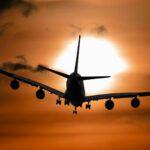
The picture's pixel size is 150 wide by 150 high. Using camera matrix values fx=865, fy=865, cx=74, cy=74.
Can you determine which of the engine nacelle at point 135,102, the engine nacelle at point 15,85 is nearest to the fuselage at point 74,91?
the engine nacelle at point 15,85

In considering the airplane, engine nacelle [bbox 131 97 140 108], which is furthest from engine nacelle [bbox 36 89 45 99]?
engine nacelle [bbox 131 97 140 108]

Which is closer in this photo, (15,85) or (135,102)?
(15,85)

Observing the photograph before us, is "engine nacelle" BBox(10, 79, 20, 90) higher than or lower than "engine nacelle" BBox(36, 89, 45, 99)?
higher

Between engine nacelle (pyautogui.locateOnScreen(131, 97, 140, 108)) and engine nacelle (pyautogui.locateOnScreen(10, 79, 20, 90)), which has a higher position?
engine nacelle (pyautogui.locateOnScreen(10, 79, 20, 90))

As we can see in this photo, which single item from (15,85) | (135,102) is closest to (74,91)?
(15,85)

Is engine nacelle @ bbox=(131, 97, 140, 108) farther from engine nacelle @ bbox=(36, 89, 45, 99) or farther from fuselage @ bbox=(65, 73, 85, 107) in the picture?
engine nacelle @ bbox=(36, 89, 45, 99)

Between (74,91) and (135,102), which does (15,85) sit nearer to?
(74,91)

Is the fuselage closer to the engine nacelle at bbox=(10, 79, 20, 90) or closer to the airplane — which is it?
the airplane

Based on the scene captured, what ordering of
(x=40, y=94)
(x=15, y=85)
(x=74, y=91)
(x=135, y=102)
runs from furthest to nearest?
(x=135, y=102), (x=40, y=94), (x=15, y=85), (x=74, y=91)

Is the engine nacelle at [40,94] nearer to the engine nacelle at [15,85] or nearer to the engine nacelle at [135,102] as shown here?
the engine nacelle at [15,85]

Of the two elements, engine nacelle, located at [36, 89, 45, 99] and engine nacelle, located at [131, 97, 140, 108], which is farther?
engine nacelle, located at [131, 97, 140, 108]

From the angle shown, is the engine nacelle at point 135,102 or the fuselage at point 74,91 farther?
the engine nacelle at point 135,102

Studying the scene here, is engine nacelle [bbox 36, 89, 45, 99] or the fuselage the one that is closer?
the fuselage

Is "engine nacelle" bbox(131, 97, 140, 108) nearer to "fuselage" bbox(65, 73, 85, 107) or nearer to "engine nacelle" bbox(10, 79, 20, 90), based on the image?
"fuselage" bbox(65, 73, 85, 107)
